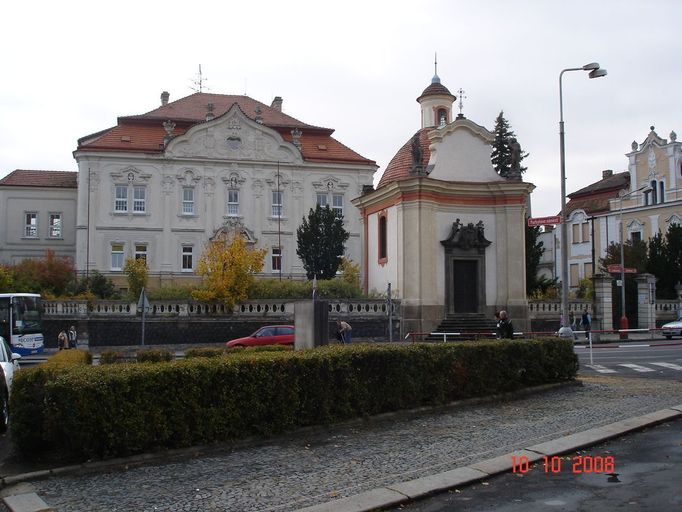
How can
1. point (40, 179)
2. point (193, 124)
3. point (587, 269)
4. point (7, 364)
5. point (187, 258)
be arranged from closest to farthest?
point (7, 364) → point (187, 258) → point (193, 124) → point (40, 179) → point (587, 269)

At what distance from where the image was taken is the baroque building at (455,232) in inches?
1275

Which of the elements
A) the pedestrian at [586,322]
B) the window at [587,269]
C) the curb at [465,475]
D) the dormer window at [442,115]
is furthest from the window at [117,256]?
the curb at [465,475]

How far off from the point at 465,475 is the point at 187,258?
51162mm

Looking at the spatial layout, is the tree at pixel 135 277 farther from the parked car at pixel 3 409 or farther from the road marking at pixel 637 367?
the parked car at pixel 3 409

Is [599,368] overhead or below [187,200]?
below

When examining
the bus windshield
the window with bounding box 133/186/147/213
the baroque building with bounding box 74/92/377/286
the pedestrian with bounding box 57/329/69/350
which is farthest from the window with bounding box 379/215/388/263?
the window with bounding box 133/186/147/213

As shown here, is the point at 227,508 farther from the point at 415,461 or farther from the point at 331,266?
the point at 331,266

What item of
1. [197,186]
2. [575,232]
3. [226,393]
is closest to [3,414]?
[226,393]

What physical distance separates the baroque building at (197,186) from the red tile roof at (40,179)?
468 cm

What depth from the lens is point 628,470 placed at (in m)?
8.46

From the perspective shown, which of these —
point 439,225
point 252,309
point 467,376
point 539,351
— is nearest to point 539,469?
point 467,376

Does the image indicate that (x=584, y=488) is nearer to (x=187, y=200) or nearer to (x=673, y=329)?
(x=673, y=329)

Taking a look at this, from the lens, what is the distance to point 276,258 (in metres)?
59.7

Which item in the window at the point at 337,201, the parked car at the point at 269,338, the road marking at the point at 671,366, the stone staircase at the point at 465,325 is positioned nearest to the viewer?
the road marking at the point at 671,366
